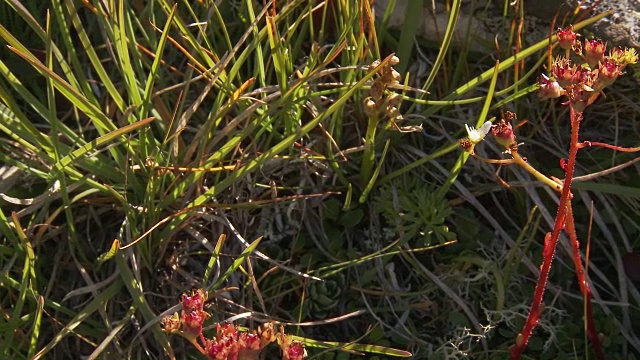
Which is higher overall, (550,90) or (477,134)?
(550,90)

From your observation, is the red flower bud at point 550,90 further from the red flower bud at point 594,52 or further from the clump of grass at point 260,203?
the clump of grass at point 260,203

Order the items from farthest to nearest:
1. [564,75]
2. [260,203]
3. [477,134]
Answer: [260,203]
[477,134]
[564,75]

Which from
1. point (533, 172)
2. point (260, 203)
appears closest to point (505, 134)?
point (533, 172)

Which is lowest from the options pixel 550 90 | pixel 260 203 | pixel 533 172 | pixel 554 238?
pixel 260 203

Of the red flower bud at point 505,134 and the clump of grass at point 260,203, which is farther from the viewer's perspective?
the clump of grass at point 260,203

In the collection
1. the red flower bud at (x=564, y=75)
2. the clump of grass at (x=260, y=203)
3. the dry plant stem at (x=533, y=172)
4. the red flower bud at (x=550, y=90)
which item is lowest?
the clump of grass at (x=260, y=203)

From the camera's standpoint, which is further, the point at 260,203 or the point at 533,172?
the point at 260,203

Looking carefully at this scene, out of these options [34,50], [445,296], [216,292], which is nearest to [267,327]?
[216,292]

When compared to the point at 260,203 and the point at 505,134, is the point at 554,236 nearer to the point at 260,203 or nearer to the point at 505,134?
the point at 505,134

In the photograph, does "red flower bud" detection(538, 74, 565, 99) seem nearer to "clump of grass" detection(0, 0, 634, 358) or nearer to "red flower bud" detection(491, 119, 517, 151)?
"red flower bud" detection(491, 119, 517, 151)

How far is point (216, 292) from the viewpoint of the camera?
1488mm

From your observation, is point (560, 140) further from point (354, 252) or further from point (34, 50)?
point (34, 50)

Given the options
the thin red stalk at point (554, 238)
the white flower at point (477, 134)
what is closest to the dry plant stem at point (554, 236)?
the thin red stalk at point (554, 238)

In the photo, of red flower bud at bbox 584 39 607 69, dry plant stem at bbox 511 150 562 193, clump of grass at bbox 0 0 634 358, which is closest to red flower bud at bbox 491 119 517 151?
dry plant stem at bbox 511 150 562 193
